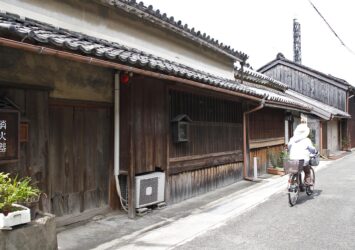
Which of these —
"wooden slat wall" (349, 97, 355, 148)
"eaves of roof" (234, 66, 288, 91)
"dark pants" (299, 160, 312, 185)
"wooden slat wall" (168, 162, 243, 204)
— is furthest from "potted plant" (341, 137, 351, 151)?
"dark pants" (299, 160, 312, 185)

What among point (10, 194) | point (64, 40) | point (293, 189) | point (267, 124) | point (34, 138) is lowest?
point (293, 189)

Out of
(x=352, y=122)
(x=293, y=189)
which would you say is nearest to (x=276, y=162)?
(x=293, y=189)

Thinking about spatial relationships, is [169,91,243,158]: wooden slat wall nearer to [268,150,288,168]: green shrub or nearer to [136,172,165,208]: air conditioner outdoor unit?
[136,172,165,208]: air conditioner outdoor unit

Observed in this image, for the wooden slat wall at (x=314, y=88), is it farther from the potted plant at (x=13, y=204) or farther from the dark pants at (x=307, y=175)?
the potted plant at (x=13, y=204)

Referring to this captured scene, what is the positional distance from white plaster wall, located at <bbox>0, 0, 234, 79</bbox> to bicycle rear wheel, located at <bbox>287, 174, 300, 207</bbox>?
5557 millimetres

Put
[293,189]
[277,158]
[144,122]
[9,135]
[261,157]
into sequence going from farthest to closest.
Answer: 1. [277,158]
2. [261,157]
3. [293,189]
4. [144,122]
5. [9,135]

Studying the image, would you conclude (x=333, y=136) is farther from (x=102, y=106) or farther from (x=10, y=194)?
(x=10, y=194)

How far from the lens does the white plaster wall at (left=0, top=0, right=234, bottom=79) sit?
23.4 feet

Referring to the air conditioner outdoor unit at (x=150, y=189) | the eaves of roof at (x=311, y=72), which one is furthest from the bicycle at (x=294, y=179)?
the eaves of roof at (x=311, y=72)

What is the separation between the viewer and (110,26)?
9.37 meters

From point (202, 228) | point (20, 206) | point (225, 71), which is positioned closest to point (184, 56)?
point (225, 71)

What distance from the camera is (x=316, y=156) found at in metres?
10.1

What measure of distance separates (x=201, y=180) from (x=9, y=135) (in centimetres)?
650

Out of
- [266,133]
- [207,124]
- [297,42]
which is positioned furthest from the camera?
[297,42]
